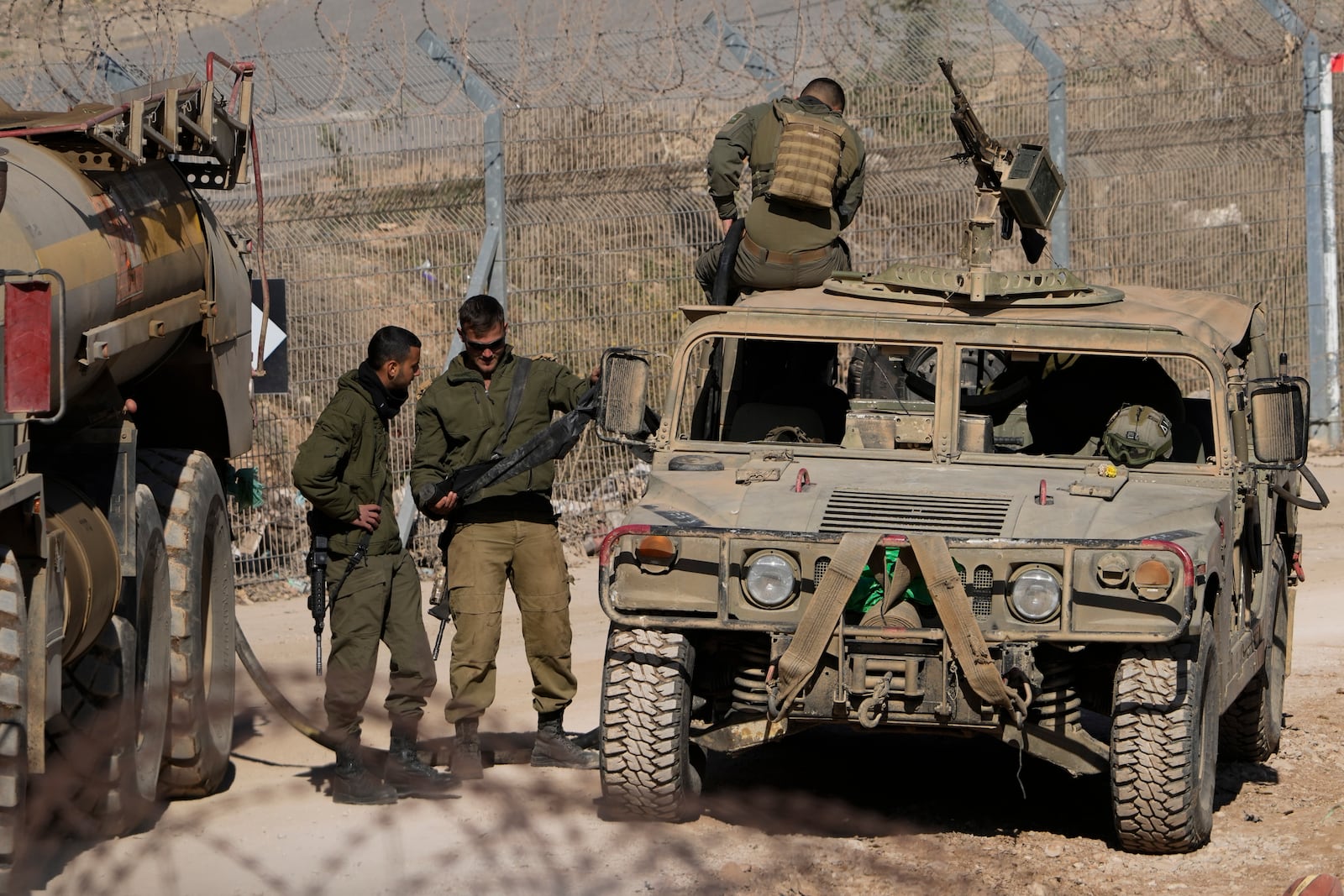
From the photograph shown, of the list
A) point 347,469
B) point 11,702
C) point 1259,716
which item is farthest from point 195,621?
point 1259,716

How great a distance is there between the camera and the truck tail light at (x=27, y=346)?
17.0ft

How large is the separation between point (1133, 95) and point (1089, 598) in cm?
843

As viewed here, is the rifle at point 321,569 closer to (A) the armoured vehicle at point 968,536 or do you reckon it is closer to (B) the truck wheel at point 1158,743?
(A) the armoured vehicle at point 968,536

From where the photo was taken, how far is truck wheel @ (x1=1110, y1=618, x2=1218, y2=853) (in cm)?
606

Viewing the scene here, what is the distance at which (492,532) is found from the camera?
25.1ft

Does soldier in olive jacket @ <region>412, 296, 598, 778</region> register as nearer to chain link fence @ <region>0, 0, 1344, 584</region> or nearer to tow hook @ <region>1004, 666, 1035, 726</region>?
tow hook @ <region>1004, 666, 1035, 726</region>

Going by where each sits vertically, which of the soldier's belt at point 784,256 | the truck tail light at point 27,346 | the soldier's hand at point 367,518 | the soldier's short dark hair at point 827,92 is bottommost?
the soldier's hand at point 367,518

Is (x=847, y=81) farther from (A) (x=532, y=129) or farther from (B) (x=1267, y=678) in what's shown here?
(B) (x=1267, y=678)

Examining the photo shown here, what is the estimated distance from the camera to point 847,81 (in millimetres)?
13164

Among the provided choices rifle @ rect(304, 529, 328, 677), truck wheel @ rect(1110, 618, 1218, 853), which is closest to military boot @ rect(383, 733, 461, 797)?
rifle @ rect(304, 529, 328, 677)

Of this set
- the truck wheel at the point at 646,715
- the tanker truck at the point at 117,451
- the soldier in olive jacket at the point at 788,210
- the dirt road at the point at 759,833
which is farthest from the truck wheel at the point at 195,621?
the soldier in olive jacket at the point at 788,210

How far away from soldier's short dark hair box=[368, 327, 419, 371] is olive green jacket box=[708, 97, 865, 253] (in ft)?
8.09

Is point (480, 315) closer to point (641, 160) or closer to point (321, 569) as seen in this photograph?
point (321, 569)

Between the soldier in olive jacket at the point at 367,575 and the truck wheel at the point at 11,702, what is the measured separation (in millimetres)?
1932
